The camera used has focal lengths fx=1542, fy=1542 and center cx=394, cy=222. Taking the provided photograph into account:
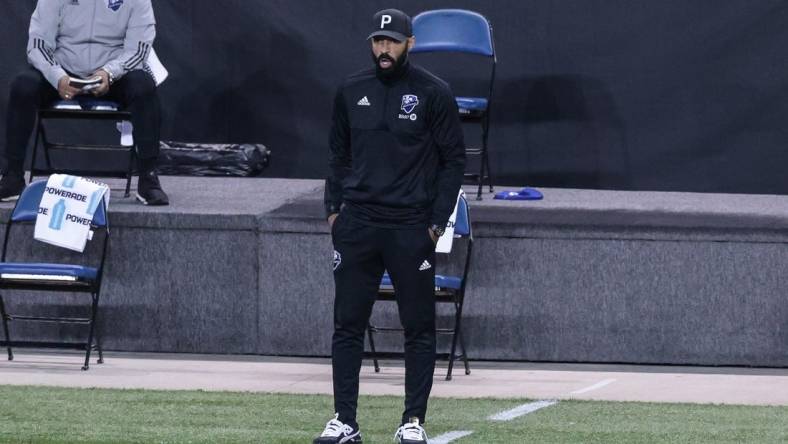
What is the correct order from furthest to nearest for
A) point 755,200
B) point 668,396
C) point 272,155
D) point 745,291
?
point 272,155
point 755,200
point 745,291
point 668,396

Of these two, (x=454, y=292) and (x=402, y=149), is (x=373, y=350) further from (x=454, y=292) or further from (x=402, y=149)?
(x=402, y=149)

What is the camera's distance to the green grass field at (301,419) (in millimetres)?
6035

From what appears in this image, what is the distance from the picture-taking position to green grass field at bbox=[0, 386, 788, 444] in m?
6.04

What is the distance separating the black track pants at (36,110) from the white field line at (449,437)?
11.0 feet

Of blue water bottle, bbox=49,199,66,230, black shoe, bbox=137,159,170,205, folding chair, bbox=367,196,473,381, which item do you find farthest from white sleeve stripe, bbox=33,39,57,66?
folding chair, bbox=367,196,473,381

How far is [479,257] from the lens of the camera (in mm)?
8508

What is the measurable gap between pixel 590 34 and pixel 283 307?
2793mm

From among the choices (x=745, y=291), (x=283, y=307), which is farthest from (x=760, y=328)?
(x=283, y=307)

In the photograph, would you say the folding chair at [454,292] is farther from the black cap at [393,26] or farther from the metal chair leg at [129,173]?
the black cap at [393,26]

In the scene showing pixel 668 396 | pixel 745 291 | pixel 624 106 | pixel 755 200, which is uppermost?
pixel 624 106

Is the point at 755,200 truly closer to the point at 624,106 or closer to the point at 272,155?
the point at 624,106

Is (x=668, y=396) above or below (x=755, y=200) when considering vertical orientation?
below

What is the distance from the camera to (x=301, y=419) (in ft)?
21.3

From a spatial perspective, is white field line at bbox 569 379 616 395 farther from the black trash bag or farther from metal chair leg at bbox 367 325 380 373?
the black trash bag
